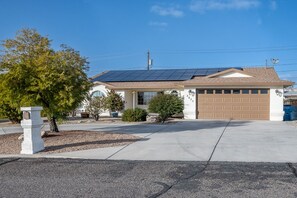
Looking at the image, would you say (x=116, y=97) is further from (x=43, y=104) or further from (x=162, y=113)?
(x=43, y=104)

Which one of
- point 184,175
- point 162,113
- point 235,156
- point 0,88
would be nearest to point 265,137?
point 235,156

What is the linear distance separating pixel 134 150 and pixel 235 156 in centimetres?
328

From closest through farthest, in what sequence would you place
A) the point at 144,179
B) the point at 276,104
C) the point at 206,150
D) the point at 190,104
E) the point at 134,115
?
the point at 144,179 < the point at 206,150 < the point at 134,115 < the point at 276,104 < the point at 190,104

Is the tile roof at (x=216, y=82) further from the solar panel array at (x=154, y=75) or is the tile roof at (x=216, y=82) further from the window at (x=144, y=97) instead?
the solar panel array at (x=154, y=75)

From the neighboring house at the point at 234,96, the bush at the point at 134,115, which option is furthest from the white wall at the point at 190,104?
the bush at the point at 134,115

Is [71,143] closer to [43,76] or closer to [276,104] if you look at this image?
[43,76]

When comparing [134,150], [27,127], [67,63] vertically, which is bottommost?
[134,150]

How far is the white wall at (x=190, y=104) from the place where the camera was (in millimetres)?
24234

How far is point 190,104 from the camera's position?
24.3 metres

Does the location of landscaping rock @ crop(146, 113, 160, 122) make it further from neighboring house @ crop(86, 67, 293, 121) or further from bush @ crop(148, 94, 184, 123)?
neighboring house @ crop(86, 67, 293, 121)

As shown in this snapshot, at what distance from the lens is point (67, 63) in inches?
542

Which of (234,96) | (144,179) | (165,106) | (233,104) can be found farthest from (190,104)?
(144,179)

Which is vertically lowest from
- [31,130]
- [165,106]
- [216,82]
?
[31,130]

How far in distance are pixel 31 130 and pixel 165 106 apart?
472 inches
